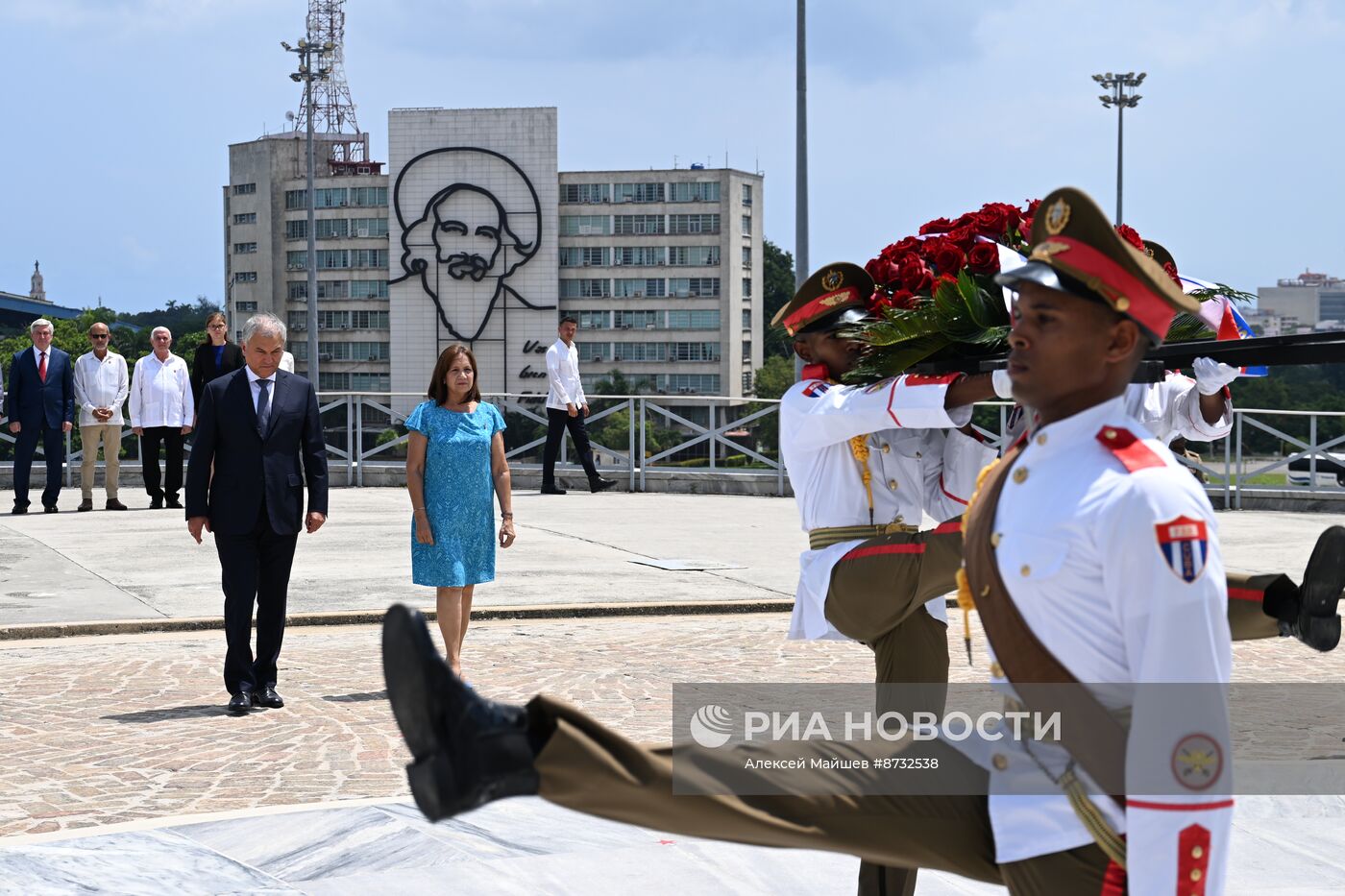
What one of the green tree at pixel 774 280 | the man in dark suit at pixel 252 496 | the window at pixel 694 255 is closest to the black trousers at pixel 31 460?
the man in dark suit at pixel 252 496

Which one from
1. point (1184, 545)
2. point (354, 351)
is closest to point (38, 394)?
point (1184, 545)

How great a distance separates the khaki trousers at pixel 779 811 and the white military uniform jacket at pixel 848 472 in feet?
5.32

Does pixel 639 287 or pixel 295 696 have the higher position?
pixel 639 287

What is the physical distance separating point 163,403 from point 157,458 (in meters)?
0.85

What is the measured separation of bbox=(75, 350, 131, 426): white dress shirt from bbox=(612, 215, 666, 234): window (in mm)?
107187

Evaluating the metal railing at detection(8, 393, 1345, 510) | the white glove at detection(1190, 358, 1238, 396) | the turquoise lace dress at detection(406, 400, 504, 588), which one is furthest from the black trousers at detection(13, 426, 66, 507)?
the white glove at detection(1190, 358, 1238, 396)

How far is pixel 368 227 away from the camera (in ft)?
410

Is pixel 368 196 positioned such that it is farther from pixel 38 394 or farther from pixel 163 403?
pixel 163 403

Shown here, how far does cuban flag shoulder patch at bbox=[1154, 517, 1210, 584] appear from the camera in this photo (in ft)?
7.74

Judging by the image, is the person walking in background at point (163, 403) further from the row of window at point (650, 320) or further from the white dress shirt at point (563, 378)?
the row of window at point (650, 320)

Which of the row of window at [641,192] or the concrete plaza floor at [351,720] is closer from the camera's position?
the concrete plaza floor at [351,720]

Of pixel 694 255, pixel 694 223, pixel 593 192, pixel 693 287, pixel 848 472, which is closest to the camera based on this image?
pixel 848 472

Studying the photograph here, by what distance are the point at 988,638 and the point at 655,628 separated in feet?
23.6

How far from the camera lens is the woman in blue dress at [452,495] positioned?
775 cm
